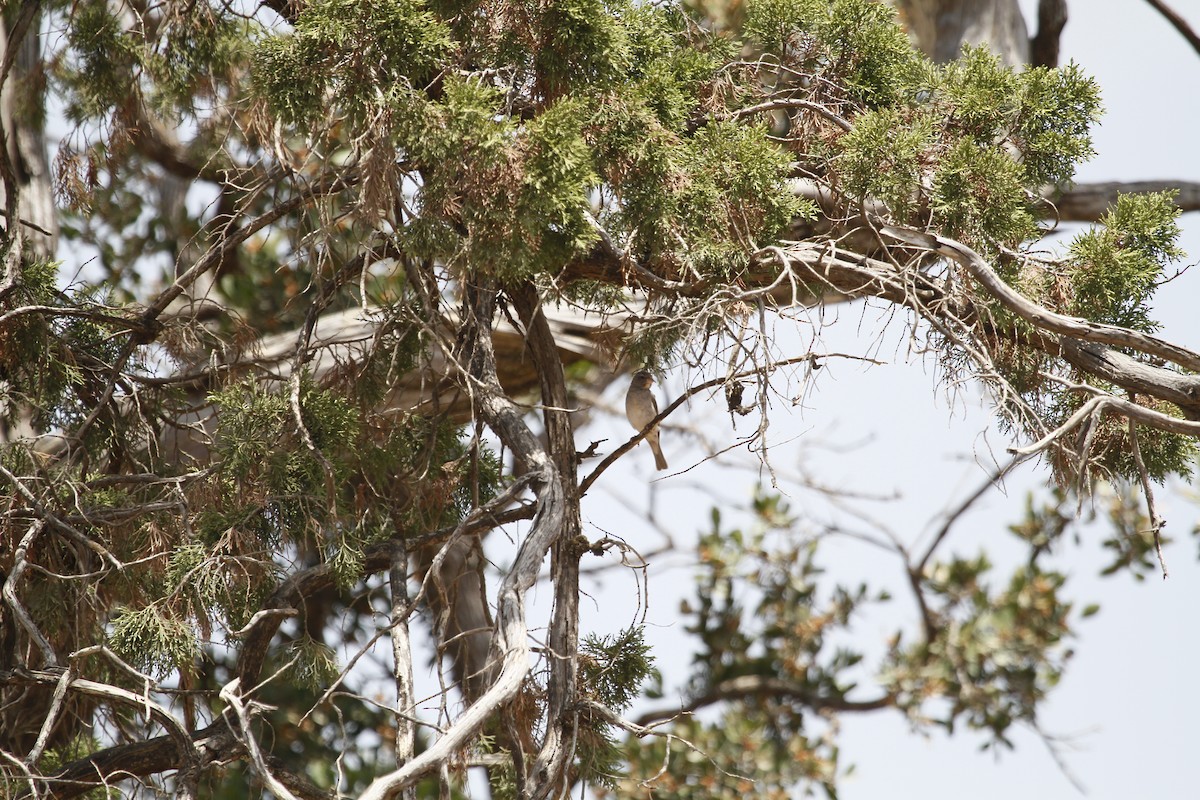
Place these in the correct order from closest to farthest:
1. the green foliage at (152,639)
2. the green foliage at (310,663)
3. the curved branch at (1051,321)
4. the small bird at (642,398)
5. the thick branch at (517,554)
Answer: the thick branch at (517,554)
the curved branch at (1051,321)
the green foliage at (152,639)
the green foliage at (310,663)
the small bird at (642,398)

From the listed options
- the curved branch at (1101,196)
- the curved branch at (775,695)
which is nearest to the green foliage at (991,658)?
the curved branch at (775,695)

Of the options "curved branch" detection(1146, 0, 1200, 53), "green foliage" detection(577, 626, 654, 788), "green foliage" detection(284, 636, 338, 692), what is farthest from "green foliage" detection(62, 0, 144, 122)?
"curved branch" detection(1146, 0, 1200, 53)

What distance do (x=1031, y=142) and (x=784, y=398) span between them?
35.5 inches

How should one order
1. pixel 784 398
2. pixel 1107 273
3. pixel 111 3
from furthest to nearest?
pixel 111 3 → pixel 1107 273 → pixel 784 398

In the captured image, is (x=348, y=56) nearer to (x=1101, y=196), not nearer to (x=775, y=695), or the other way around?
(x=1101, y=196)

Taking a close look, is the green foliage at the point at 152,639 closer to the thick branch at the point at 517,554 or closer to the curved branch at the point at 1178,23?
the thick branch at the point at 517,554

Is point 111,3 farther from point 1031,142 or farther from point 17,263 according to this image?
point 1031,142

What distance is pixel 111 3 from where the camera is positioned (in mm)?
4613

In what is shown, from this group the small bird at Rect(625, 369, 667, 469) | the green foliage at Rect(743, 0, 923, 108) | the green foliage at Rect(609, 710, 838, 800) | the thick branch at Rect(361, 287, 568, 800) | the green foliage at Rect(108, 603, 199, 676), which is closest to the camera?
the thick branch at Rect(361, 287, 568, 800)

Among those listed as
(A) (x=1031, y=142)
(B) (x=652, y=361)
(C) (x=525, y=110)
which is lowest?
(B) (x=652, y=361)

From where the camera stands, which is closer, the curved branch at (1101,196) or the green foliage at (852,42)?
the green foliage at (852,42)

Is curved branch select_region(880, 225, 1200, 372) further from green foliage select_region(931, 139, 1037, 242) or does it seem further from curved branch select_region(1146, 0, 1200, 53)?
curved branch select_region(1146, 0, 1200, 53)

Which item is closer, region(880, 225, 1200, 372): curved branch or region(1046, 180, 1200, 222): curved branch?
region(880, 225, 1200, 372): curved branch

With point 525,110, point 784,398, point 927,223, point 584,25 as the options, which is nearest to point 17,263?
point 525,110
